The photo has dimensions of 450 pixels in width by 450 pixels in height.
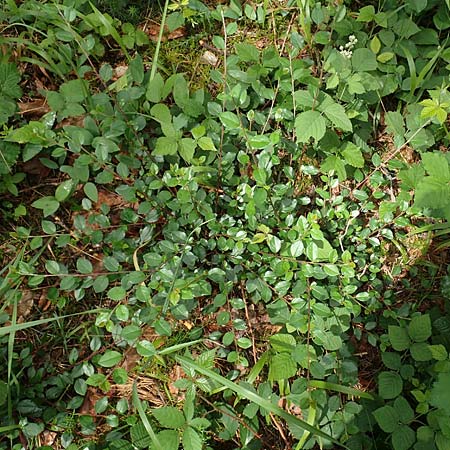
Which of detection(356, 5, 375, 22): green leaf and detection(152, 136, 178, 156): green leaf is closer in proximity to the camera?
detection(152, 136, 178, 156): green leaf

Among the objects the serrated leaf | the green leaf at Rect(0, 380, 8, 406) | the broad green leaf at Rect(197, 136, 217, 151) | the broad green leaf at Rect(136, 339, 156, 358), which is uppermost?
the broad green leaf at Rect(197, 136, 217, 151)

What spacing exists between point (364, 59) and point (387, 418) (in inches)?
60.5

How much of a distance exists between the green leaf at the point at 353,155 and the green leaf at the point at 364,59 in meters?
0.35

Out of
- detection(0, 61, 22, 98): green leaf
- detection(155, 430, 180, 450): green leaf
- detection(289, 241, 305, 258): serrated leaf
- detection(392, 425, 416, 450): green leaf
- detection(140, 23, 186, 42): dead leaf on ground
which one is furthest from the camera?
detection(140, 23, 186, 42): dead leaf on ground

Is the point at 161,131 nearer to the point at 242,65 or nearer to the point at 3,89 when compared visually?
the point at 242,65

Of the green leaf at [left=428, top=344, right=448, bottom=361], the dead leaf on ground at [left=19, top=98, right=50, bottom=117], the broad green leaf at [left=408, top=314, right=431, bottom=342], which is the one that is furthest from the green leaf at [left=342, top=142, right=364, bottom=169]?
the dead leaf on ground at [left=19, top=98, right=50, bottom=117]

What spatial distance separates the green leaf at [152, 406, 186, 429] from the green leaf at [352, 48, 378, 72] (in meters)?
1.68

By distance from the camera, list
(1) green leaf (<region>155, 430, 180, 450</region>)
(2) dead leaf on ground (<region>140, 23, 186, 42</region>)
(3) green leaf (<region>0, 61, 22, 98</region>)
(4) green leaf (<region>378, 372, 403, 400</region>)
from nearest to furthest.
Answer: (1) green leaf (<region>155, 430, 180, 450</region>), (4) green leaf (<region>378, 372, 403, 400</region>), (3) green leaf (<region>0, 61, 22, 98</region>), (2) dead leaf on ground (<region>140, 23, 186, 42</region>)

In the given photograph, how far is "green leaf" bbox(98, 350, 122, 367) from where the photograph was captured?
1912 mm

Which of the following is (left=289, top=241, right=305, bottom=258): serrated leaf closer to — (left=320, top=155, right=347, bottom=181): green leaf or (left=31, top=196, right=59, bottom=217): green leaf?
(left=320, top=155, right=347, bottom=181): green leaf

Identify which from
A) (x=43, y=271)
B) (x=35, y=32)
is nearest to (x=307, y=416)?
(x=43, y=271)

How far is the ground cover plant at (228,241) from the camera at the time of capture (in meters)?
1.95

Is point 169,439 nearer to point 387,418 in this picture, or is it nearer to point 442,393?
point 387,418

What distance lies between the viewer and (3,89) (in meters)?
2.17
